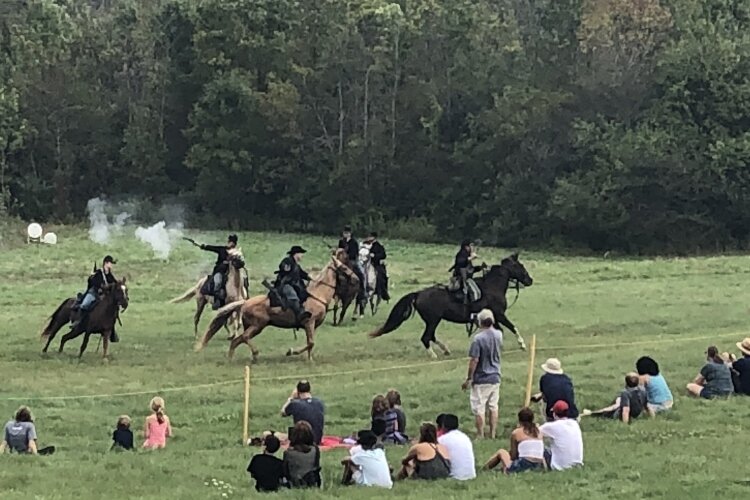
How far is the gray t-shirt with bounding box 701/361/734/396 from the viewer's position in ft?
65.6

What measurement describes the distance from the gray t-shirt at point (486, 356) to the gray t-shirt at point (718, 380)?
15.0ft

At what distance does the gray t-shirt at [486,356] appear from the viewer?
17.3 metres

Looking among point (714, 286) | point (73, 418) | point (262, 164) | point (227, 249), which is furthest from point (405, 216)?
point (73, 418)

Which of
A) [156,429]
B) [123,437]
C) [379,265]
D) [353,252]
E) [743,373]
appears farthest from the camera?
[379,265]

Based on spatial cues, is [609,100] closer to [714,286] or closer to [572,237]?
[572,237]

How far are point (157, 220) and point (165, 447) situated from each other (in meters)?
60.3

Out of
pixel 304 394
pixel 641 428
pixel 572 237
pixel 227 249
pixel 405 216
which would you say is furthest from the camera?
pixel 405 216

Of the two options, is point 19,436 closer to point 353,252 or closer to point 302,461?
point 302,461

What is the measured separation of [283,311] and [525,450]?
11.2m

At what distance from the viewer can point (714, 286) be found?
38938 mm

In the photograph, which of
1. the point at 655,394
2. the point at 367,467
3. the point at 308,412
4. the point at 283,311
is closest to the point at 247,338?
the point at 283,311

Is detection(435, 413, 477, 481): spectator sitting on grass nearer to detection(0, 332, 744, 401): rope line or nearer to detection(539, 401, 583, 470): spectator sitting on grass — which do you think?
detection(539, 401, 583, 470): spectator sitting on grass

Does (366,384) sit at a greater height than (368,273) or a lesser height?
lesser

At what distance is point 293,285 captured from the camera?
25391 mm
